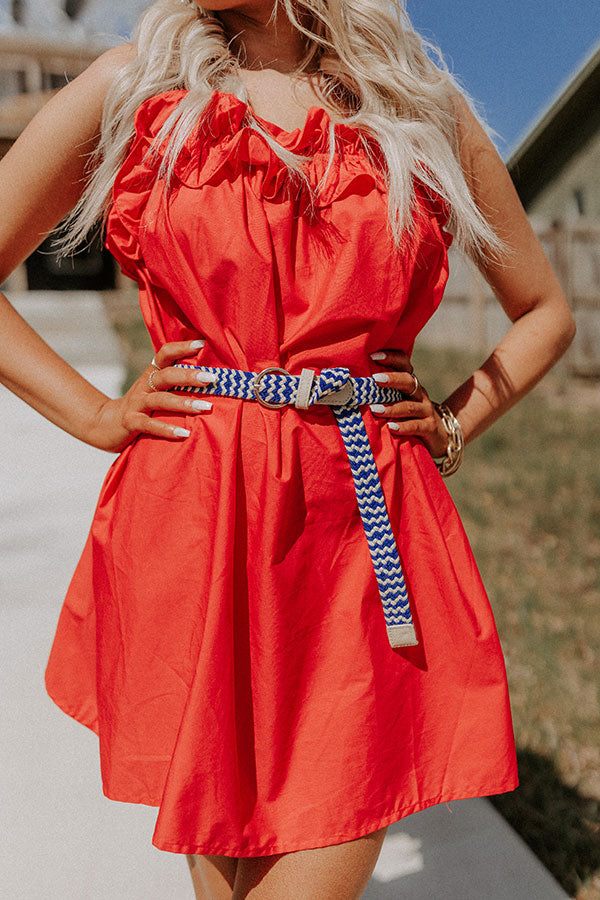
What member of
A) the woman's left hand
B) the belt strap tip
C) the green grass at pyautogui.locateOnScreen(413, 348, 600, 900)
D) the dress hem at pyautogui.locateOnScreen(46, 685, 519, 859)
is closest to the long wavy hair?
the woman's left hand

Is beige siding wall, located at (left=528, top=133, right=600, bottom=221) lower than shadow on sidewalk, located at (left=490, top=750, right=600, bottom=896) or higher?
lower

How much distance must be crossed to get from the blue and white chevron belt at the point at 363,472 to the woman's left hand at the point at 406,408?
3.3 inches

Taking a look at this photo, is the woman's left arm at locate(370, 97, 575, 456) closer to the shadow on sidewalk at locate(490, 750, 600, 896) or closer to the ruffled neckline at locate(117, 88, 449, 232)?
the ruffled neckline at locate(117, 88, 449, 232)

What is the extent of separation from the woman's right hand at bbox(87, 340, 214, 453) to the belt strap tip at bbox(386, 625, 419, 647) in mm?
421

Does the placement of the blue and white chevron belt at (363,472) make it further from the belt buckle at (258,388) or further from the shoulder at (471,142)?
the shoulder at (471,142)

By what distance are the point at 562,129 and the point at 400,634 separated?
11628mm

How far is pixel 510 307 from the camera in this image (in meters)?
1.67

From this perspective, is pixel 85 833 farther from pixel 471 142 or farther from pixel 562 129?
pixel 562 129

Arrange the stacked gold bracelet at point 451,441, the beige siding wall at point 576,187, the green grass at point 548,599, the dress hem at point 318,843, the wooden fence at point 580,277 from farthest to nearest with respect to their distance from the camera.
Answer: the beige siding wall at point 576,187 < the wooden fence at point 580,277 < the green grass at point 548,599 < the stacked gold bracelet at point 451,441 < the dress hem at point 318,843

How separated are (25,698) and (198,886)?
151cm

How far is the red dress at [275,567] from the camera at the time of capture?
122 centimetres

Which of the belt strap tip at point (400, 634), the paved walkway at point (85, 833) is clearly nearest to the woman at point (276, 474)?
the belt strap tip at point (400, 634)

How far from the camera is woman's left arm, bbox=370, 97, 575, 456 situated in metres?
1.50

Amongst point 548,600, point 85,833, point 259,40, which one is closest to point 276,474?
point 259,40
